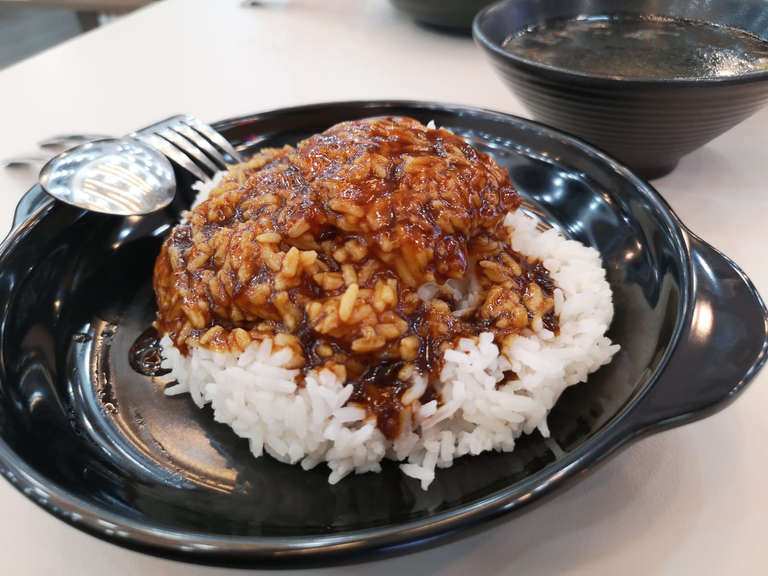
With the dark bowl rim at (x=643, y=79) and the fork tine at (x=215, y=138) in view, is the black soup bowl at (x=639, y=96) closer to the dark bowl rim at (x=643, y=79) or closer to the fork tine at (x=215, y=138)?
the dark bowl rim at (x=643, y=79)

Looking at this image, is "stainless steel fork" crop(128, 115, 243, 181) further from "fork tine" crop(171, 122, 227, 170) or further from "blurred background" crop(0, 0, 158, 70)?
"blurred background" crop(0, 0, 158, 70)

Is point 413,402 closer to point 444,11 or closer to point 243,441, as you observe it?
point 243,441

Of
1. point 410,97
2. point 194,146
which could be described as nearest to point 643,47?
point 410,97

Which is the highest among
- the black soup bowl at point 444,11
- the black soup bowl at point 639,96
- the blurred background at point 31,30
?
the black soup bowl at point 639,96

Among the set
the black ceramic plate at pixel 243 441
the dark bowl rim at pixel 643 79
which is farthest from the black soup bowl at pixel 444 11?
the black ceramic plate at pixel 243 441

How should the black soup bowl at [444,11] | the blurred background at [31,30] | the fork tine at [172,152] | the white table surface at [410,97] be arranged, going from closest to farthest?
the white table surface at [410,97] → the fork tine at [172,152] → the black soup bowl at [444,11] → the blurred background at [31,30]
